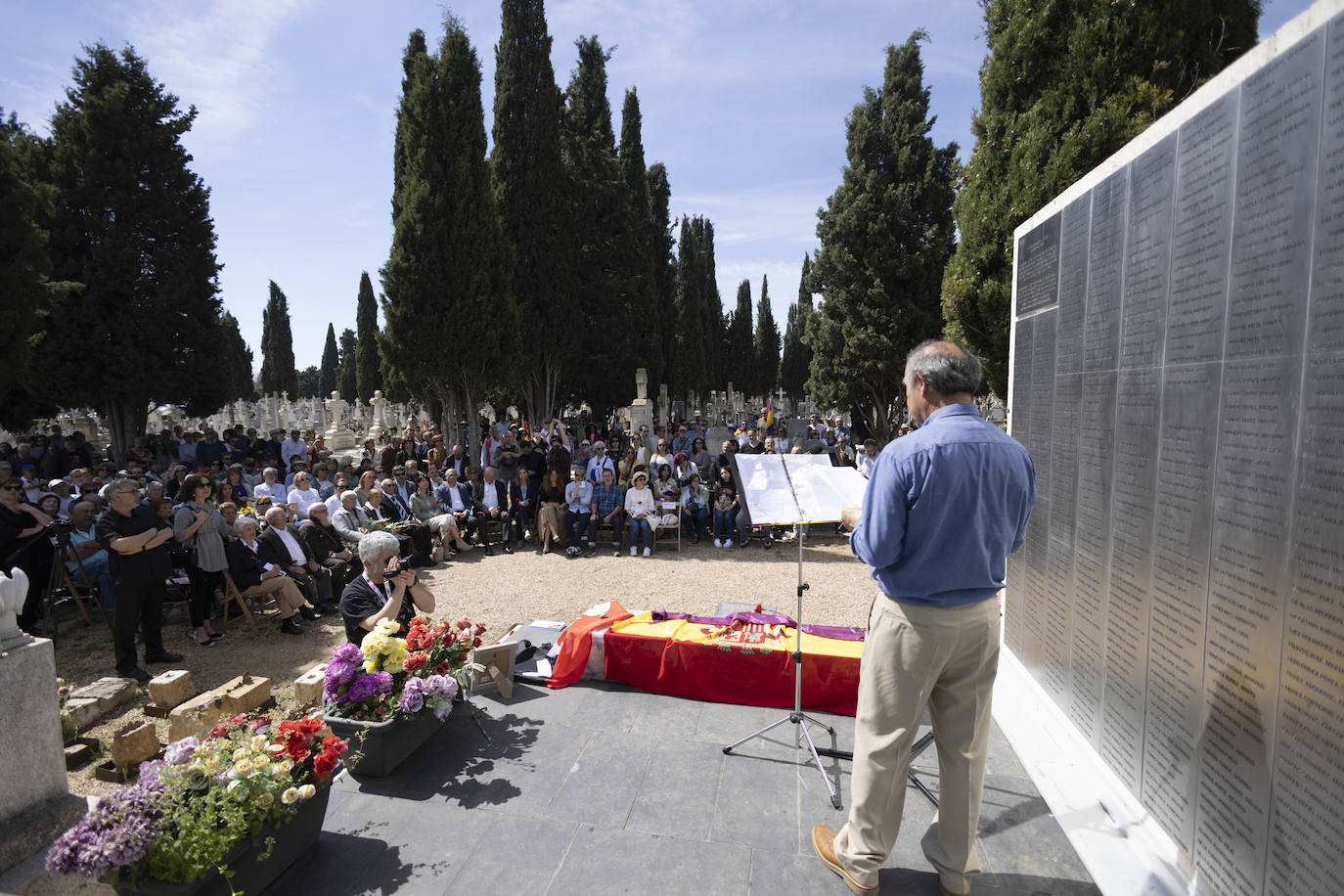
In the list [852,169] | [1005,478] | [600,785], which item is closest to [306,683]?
[600,785]

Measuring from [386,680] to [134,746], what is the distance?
1761 mm

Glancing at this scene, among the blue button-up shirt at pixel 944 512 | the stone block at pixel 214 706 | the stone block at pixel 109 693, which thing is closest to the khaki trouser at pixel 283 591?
the stone block at pixel 109 693

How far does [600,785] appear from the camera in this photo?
3467 mm

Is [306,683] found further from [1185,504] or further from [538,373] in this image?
[538,373]

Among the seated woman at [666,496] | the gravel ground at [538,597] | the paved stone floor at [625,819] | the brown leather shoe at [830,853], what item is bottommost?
the gravel ground at [538,597]

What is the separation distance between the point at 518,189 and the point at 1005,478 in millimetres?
18342

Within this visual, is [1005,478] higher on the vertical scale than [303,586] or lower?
higher

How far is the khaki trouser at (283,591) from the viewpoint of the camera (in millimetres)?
6609

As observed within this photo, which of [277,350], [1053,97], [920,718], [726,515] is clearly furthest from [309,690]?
[277,350]

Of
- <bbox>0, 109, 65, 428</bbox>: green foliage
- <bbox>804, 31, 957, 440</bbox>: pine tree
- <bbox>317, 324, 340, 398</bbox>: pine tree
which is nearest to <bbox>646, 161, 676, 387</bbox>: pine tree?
<bbox>804, 31, 957, 440</bbox>: pine tree

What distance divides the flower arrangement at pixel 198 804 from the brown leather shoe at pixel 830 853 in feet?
7.05

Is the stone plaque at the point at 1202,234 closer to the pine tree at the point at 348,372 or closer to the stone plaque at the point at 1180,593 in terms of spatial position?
the stone plaque at the point at 1180,593

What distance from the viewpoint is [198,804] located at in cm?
250

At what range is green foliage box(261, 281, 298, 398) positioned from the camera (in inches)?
1768
